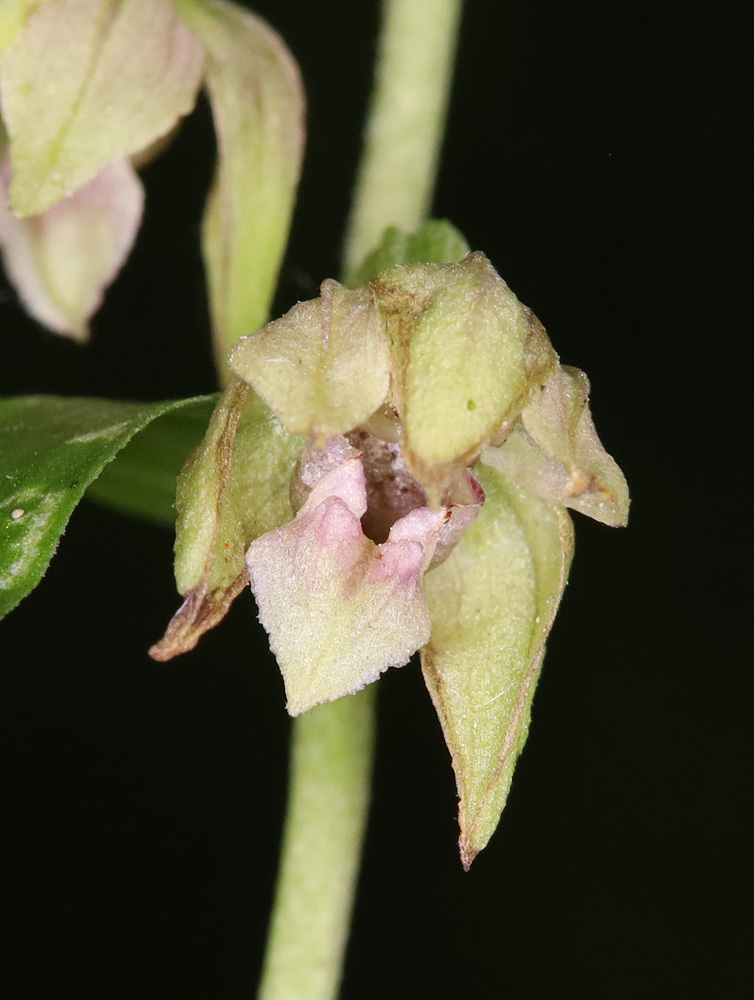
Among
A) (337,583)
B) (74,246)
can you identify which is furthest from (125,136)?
(337,583)

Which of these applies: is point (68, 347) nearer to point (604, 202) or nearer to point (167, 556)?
point (167, 556)

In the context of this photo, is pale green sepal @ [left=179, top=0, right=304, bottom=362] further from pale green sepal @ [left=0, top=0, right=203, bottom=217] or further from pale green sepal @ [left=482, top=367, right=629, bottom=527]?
pale green sepal @ [left=482, top=367, right=629, bottom=527]

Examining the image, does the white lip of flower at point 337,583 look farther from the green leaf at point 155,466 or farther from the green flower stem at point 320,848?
the green flower stem at point 320,848

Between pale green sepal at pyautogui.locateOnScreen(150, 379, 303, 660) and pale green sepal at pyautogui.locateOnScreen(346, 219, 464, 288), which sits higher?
pale green sepal at pyautogui.locateOnScreen(346, 219, 464, 288)

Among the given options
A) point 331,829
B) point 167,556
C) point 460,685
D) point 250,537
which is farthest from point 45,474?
point 167,556

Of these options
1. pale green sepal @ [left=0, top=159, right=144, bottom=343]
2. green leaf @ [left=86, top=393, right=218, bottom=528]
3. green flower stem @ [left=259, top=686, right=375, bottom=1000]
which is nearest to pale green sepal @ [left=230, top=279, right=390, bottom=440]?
green leaf @ [left=86, top=393, right=218, bottom=528]
